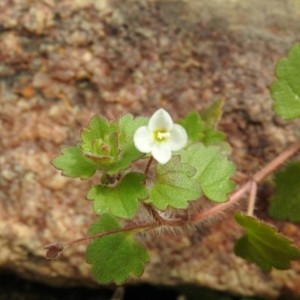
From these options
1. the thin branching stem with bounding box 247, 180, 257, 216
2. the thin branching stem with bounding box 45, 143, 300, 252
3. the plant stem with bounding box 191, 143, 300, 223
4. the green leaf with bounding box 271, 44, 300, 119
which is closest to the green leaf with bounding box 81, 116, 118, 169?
the thin branching stem with bounding box 45, 143, 300, 252

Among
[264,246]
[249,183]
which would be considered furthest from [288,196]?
[264,246]

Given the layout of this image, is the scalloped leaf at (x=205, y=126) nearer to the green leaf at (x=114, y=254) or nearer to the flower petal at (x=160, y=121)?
the green leaf at (x=114, y=254)

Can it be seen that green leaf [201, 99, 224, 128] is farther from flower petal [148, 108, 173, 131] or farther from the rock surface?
flower petal [148, 108, 173, 131]

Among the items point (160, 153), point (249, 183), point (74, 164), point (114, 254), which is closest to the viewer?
point (160, 153)

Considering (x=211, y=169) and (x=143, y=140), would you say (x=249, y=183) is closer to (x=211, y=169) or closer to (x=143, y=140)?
(x=211, y=169)

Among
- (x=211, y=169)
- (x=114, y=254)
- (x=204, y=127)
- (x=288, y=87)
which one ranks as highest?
(x=288, y=87)

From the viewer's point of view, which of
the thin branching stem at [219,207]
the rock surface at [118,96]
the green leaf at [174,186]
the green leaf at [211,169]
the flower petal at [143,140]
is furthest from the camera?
the rock surface at [118,96]

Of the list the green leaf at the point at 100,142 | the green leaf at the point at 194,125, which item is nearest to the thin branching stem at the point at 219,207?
the green leaf at the point at 100,142

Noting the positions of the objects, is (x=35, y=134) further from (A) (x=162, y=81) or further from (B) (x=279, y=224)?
(B) (x=279, y=224)

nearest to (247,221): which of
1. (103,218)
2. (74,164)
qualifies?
(103,218)
